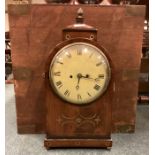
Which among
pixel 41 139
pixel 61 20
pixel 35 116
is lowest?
pixel 41 139

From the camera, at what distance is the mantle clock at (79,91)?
1.21 m

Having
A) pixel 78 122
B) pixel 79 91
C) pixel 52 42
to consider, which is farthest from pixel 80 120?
pixel 52 42

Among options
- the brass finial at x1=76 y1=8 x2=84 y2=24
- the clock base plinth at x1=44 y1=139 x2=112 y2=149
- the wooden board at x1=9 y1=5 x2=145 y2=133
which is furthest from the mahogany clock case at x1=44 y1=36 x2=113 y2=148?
the brass finial at x1=76 y1=8 x2=84 y2=24

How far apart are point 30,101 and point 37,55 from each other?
10.2 inches

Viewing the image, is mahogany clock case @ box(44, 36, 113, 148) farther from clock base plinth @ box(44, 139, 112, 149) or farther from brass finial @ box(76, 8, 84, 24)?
brass finial @ box(76, 8, 84, 24)

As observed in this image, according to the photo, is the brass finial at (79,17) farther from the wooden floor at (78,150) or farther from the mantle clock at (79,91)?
the wooden floor at (78,150)

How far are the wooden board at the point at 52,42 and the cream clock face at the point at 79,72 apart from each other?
212 millimetres

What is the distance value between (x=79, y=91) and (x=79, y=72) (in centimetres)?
9

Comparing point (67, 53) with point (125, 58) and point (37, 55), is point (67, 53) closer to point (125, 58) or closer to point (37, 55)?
point (37, 55)

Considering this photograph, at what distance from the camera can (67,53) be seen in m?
1.20

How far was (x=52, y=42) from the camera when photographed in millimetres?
1393

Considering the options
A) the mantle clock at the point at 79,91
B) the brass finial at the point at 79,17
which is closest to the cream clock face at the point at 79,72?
the mantle clock at the point at 79,91
